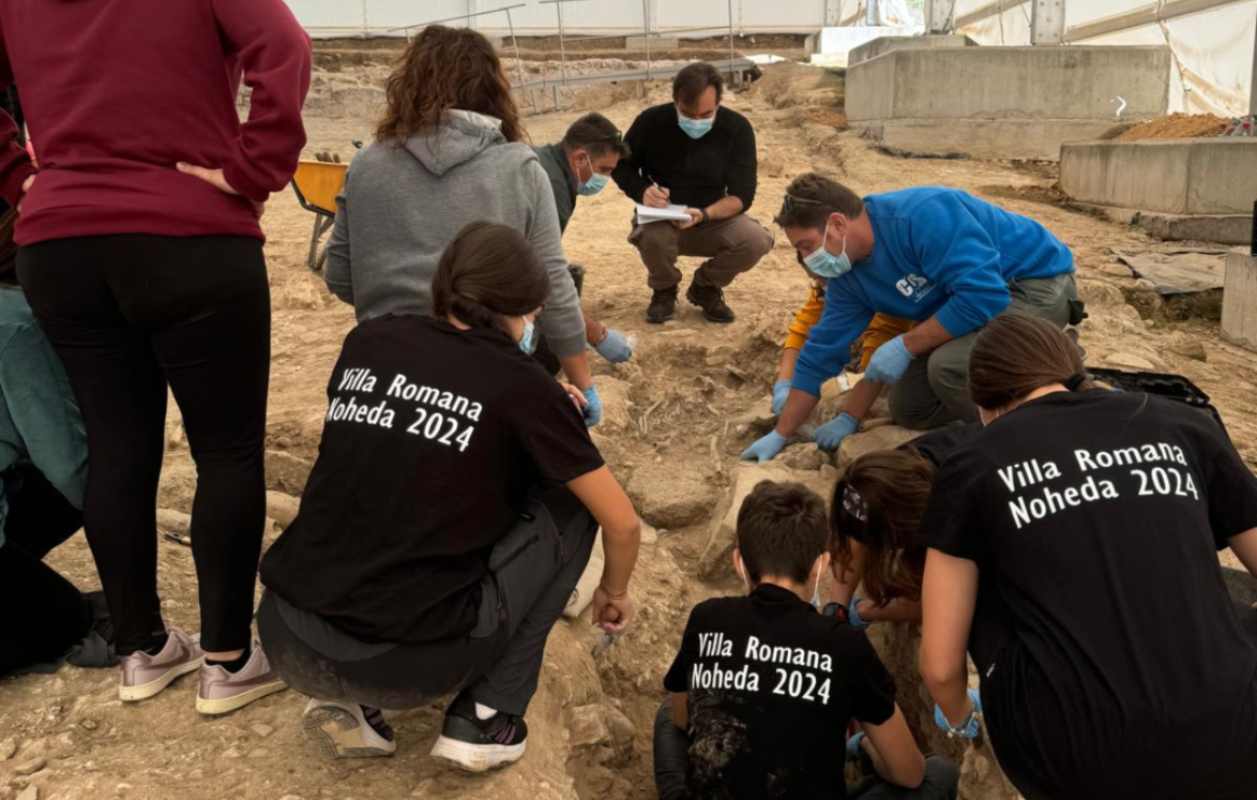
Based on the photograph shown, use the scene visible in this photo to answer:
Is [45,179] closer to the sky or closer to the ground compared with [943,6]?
closer to the ground

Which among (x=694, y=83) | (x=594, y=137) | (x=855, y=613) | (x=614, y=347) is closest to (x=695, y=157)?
(x=694, y=83)

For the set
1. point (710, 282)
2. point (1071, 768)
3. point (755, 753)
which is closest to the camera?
point (1071, 768)

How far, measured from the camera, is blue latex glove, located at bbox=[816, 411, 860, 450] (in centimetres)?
411

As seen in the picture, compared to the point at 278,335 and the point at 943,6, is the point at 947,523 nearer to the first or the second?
the point at 278,335

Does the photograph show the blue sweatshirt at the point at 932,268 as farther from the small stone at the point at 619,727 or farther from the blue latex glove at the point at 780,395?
the small stone at the point at 619,727

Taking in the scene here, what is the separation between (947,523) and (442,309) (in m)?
1.02

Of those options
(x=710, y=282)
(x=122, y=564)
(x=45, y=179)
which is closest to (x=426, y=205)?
(x=45, y=179)

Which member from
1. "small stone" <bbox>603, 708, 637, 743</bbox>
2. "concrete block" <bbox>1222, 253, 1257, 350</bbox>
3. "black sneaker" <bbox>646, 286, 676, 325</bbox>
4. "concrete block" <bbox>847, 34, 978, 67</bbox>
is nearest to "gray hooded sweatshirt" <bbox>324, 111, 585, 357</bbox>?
"small stone" <bbox>603, 708, 637, 743</bbox>

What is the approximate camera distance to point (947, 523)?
→ 1990 mm

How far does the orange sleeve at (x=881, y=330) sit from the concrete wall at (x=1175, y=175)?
412 centimetres

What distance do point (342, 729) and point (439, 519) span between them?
1.71 ft

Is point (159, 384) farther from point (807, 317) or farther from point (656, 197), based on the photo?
point (656, 197)

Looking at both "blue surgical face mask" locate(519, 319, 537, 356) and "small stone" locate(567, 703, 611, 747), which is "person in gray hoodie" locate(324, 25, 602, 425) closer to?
"blue surgical face mask" locate(519, 319, 537, 356)

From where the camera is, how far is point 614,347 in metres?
4.67
